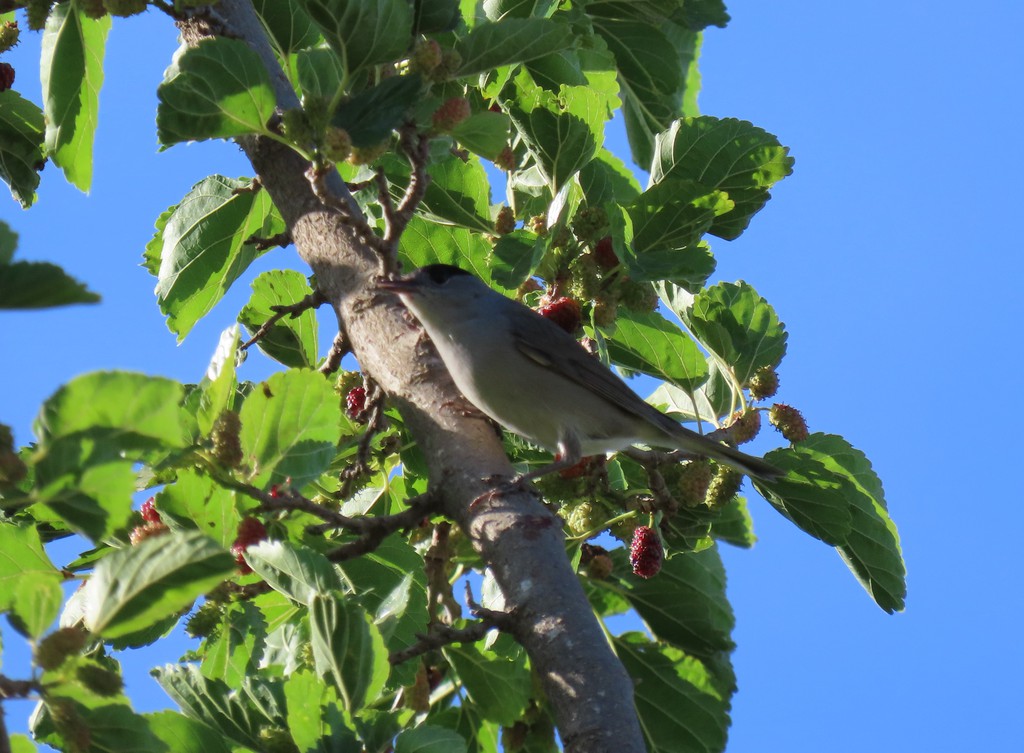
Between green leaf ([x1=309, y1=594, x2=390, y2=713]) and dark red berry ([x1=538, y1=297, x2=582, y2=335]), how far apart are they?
4.85ft

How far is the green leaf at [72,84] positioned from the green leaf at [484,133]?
124 cm

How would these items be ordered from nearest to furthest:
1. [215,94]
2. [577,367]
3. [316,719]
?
1. [316,719]
2. [215,94]
3. [577,367]

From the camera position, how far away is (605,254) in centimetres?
361

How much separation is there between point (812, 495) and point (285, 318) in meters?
1.93

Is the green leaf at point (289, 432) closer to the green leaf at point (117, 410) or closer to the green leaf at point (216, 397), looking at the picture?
the green leaf at point (216, 397)

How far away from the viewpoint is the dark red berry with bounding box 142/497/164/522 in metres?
3.09

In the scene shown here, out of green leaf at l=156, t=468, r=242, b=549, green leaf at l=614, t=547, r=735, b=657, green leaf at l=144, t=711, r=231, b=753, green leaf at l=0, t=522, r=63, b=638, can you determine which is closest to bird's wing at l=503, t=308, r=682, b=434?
green leaf at l=614, t=547, r=735, b=657

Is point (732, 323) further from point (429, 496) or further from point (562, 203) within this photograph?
point (429, 496)

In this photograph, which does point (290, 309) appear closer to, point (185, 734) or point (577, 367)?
point (577, 367)

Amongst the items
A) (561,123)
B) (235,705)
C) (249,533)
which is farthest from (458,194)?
(235,705)

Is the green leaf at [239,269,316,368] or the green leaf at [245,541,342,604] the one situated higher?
the green leaf at [239,269,316,368]

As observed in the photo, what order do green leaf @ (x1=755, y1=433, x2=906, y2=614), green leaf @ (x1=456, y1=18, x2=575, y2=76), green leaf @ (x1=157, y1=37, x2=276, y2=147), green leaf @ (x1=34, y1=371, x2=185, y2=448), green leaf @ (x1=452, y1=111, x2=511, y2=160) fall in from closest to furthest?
green leaf @ (x1=34, y1=371, x2=185, y2=448)
green leaf @ (x1=157, y1=37, x2=276, y2=147)
green leaf @ (x1=456, y1=18, x2=575, y2=76)
green leaf @ (x1=452, y1=111, x2=511, y2=160)
green leaf @ (x1=755, y1=433, x2=906, y2=614)

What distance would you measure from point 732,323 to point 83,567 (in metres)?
2.21

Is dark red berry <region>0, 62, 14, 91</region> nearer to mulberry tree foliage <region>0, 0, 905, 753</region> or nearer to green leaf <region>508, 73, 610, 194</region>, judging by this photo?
mulberry tree foliage <region>0, 0, 905, 753</region>
